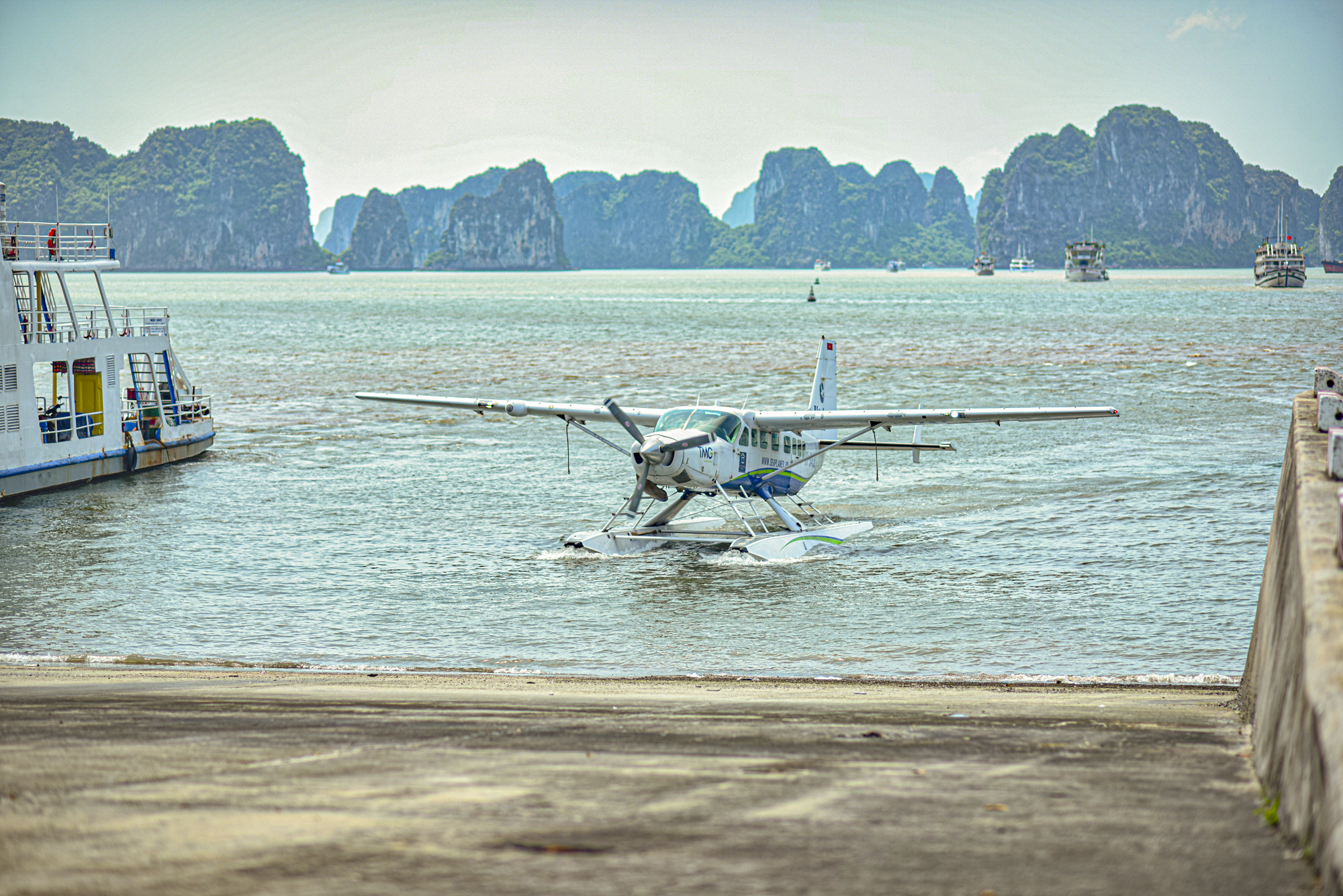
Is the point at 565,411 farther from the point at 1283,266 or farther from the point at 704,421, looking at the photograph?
the point at 1283,266

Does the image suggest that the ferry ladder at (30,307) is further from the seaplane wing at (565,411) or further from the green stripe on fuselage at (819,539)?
the green stripe on fuselage at (819,539)

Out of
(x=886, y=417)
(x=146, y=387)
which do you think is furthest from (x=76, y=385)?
(x=886, y=417)

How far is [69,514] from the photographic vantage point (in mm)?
26891

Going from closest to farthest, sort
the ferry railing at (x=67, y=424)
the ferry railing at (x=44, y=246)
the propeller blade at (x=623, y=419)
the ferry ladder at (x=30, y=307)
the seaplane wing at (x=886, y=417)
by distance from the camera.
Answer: the propeller blade at (x=623, y=419) < the seaplane wing at (x=886, y=417) < the ferry railing at (x=44, y=246) < the ferry ladder at (x=30, y=307) < the ferry railing at (x=67, y=424)

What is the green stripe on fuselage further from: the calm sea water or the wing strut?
the wing strut

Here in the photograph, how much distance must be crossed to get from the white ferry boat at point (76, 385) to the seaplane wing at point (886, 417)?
17.9 metres

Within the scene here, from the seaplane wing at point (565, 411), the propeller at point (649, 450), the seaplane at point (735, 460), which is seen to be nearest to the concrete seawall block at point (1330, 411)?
the seaplane at point (735, 460)

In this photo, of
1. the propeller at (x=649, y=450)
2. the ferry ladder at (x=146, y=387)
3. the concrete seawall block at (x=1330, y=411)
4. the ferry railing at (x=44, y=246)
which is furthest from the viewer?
the ferry ladder at (x=146, y=387)

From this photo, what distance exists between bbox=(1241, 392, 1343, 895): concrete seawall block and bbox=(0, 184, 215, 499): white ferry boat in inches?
1083

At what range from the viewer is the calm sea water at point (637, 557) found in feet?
51.8

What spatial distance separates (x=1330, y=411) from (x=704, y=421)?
42.1 feet

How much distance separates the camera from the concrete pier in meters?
5.21

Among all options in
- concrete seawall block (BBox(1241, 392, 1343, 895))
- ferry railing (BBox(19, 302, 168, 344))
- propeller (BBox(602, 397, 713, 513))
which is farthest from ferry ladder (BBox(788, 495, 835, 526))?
ferry railing (BBox(19, 302, 168, 344))

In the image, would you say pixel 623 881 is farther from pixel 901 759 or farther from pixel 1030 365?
pixel 1030 365
